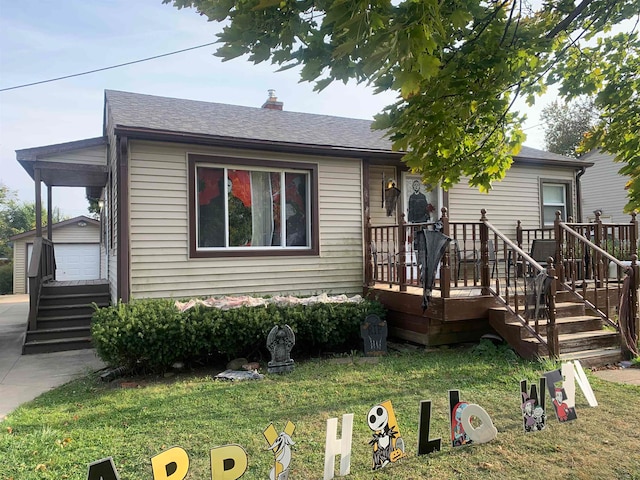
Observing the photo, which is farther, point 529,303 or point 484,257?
point 484,257

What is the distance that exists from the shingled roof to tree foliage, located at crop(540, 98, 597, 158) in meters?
24.8

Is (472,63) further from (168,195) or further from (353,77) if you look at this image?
(168,195)

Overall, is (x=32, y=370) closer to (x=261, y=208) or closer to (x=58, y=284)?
(x=58, y=284)

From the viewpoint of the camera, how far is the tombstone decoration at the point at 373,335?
20.6 ft

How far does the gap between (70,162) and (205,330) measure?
21.0 ft

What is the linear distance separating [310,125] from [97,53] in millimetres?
6358

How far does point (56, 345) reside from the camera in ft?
23.4

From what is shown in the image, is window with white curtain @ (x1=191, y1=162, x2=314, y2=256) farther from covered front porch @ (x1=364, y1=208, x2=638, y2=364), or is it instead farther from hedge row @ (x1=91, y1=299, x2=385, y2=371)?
covered front porch @ (x1=364, y1=208, x2=638, y2=364)

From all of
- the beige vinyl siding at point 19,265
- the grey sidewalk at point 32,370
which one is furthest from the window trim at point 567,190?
the beige vinyl siding at point 19,265

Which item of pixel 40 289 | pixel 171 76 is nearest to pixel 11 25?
pixel 171 76

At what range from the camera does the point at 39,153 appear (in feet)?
28.6

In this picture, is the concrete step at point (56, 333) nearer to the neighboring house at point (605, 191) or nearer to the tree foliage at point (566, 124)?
the neighboring house at point (605, 191)

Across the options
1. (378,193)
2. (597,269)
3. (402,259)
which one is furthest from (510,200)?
(402,259)

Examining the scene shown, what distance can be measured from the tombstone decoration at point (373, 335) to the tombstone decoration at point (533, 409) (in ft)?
10.0
